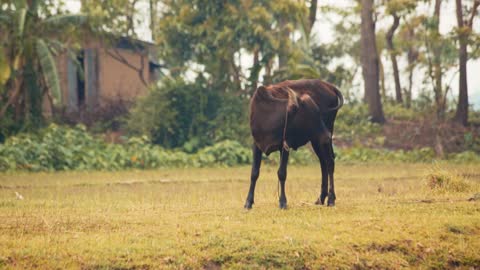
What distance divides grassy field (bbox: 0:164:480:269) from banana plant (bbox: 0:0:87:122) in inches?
386

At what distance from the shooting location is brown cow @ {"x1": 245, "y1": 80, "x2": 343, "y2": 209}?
10.6 m

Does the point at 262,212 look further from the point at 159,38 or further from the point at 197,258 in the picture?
the point at 159,38

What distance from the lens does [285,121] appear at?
416 inches

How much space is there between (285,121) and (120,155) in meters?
11.3

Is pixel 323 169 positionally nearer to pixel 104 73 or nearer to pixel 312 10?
pixel 104 73

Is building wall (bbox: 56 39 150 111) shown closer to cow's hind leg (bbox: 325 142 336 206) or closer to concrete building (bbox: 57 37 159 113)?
concrete building (bbox: 57 37 159 113)

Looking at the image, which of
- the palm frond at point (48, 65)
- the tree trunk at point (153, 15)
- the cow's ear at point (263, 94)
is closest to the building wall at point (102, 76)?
the tree trunk at point (153, 15)

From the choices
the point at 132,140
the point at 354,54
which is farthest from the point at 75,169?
the point at 354,54

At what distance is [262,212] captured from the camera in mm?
10227

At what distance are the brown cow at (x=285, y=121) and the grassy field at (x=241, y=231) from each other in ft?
1.96

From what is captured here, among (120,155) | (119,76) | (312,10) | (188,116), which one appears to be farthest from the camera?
(119,76)

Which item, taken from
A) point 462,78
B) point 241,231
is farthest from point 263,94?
point 462,78

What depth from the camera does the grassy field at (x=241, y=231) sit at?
26.0 feet

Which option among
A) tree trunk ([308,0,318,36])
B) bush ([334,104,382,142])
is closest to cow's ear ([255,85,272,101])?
bush ([334,104,382,142])
